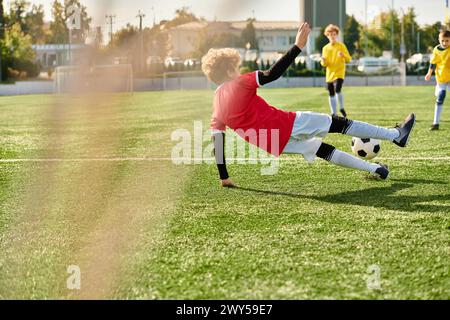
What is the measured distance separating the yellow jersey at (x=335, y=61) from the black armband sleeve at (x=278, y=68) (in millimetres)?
9557

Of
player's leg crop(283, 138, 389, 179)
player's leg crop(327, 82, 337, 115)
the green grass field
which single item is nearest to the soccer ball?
the green grass field

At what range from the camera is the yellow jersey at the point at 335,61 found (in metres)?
14.2

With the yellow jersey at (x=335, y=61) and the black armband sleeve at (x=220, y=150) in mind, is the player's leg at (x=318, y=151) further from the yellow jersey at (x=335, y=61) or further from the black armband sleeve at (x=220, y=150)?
the yellow jersey at (x=335, y=61)

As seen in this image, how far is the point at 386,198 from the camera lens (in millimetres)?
4695

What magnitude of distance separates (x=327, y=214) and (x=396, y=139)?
175cm

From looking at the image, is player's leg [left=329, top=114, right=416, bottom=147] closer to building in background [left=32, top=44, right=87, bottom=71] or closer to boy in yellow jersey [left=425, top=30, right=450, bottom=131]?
building in background [left=32, top=44, right=87, bottom=71]

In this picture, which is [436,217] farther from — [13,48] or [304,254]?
[13,48]

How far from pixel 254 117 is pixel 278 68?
511mm

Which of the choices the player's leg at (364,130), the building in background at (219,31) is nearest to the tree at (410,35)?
the player's leg at (364,130)

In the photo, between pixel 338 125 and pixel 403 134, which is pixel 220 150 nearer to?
pixel 338 125

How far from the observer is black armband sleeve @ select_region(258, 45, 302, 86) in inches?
181

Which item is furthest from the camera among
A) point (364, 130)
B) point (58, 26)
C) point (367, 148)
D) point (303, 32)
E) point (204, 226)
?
point (367, 148)

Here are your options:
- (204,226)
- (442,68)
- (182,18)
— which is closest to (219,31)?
(182,18)

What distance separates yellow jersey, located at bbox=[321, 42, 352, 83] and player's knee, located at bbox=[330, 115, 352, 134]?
29.9 feet
